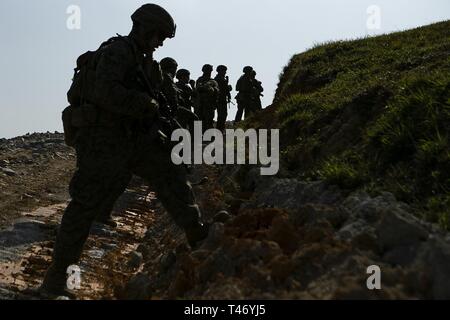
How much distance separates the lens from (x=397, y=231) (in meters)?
2.82

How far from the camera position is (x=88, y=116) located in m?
4.15

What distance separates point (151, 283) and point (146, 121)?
125cm

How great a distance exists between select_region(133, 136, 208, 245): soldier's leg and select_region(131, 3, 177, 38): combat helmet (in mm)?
894

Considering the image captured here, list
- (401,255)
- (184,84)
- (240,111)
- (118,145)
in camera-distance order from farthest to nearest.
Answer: (240,111) → (184,84) → (118,145) → (401,255)

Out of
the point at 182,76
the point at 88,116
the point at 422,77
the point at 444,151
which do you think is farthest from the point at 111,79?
the point at 182,76

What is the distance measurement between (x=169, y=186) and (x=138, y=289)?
958mm

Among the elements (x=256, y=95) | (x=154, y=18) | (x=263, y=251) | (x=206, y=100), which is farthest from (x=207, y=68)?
(x=263, y=251)

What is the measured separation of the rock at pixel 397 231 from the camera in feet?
9.14

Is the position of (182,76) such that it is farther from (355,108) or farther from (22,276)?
(22,276)

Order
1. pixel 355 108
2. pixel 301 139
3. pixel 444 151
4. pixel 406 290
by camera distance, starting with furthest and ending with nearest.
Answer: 1. pixel 301 139
2. pixel 355 108
3. pixel 444 151
4. pixel 406 290

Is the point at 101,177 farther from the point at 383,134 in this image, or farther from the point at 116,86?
the point at 383,134

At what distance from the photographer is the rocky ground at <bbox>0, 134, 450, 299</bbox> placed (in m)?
2.56

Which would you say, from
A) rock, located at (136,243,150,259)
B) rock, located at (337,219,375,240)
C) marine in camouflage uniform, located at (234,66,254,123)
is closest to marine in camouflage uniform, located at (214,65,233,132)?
marine in camouflage uniform, located at (234,66,254,123)

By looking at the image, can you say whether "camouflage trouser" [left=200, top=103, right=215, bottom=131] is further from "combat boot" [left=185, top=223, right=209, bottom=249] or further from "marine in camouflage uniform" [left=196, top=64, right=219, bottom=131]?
"combat boot" [left=185, top=223, right=209, bottom=249]
